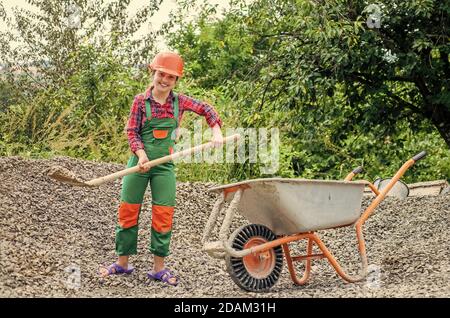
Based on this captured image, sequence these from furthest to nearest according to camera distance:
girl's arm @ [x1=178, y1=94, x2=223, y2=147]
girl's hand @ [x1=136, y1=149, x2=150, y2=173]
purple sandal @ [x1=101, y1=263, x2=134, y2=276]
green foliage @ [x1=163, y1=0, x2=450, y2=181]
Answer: green foliage @ [x1=163, y1=0, x2=450, y2=181] → purple sandal @ [x1=101, y1=263, x2=134, y2=276] → girl's arm @ [x1=178, y1=94, x2=223, y2=147] → girl's hand @ [x1=136, y1=149, x2=150, y2=173]

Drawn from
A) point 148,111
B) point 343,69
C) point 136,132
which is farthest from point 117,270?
point 343,69

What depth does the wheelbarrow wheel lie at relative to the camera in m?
4.54

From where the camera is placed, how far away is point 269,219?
4762mm

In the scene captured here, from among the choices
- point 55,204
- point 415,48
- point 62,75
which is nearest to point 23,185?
point 55,204

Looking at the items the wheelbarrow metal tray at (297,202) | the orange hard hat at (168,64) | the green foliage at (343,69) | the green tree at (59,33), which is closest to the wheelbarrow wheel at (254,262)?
the wheelbarrow metal tray at (297,202)

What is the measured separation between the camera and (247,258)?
15.1 ft

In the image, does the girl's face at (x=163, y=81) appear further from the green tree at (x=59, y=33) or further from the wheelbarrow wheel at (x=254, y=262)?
the green tree at (x=59, y=33)

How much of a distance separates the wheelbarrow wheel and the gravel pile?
8 centimetres

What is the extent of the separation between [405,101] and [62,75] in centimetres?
509

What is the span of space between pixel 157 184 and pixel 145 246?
1.27 m

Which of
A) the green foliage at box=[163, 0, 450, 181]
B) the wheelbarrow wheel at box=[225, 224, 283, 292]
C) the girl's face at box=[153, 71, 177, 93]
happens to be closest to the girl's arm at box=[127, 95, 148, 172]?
the girl's face at box=[153, 71, 177, 93]

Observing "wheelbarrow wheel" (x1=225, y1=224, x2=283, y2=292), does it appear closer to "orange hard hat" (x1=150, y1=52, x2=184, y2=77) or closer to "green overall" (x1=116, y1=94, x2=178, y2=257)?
"green overall" (x1=116, y1=94, x2=178, y2=257)

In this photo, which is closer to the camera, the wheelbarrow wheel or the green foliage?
the wheelbarrow wheel

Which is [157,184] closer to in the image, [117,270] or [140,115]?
[140,115]
